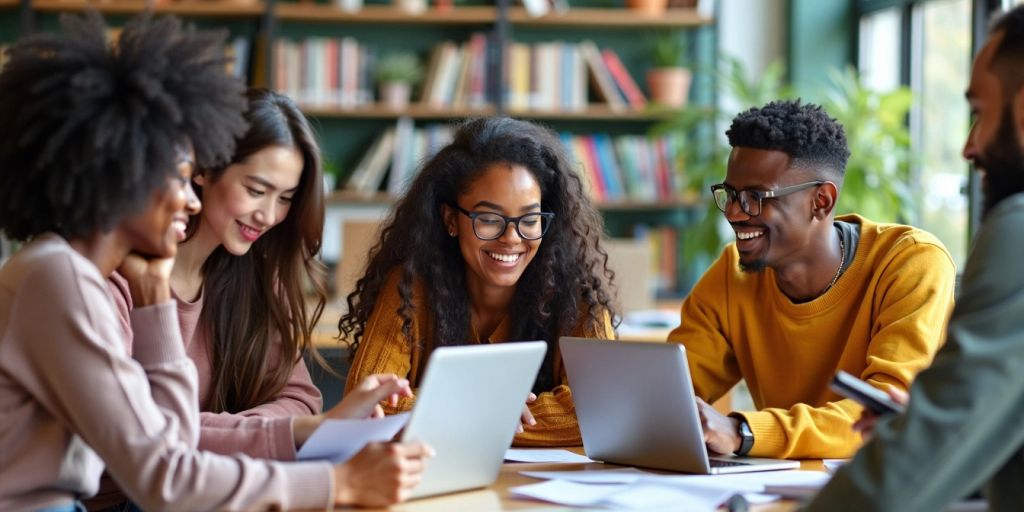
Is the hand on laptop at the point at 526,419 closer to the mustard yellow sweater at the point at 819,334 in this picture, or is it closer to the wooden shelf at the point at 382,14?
the mustard yellow sweater at the point at 819,334

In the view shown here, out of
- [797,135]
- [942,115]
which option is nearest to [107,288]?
[797,135]

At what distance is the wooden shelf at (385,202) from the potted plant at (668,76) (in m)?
0.44

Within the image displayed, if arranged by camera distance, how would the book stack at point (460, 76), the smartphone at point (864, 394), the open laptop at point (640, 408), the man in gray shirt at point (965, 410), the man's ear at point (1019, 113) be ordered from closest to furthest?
the man in gray shirt at point (965, 410) → the man's ear at point (1019, 113) → the smartphone at point (864, 394) → the open laptop at point (640, 408) → the book stack at point (460, 76)

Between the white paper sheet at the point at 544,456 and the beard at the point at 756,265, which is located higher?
the beard at the point at 756,265

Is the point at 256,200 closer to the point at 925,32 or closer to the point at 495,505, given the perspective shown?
the point at 495,505

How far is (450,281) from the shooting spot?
98.1 inches

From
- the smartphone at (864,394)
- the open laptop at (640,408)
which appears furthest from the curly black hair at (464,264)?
the smartphone at (864,394)

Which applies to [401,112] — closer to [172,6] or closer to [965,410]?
[172,6]

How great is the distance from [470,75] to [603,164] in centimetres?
72

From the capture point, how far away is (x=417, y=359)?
242cm

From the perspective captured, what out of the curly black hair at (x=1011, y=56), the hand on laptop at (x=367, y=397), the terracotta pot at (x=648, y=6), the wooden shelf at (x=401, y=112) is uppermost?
the terracotta pot at (x=648, y=6)

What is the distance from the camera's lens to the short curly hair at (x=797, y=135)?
2.34m

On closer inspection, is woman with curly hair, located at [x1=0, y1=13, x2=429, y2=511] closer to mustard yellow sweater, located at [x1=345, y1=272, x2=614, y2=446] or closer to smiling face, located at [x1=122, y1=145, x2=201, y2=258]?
smiling face, located at [x1=122, y1=145, x2=201, y2=258]

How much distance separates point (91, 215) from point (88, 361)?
0.66 ft
